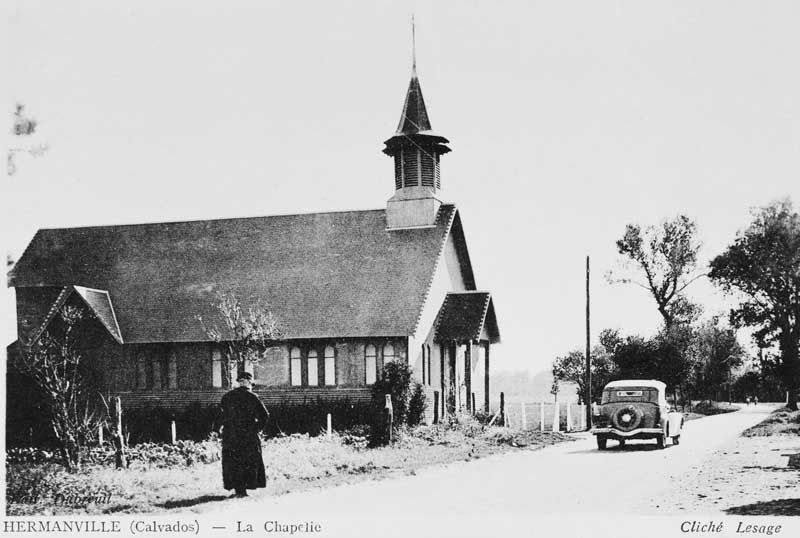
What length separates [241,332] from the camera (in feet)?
90.3

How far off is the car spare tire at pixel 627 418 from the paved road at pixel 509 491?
7.67 ft

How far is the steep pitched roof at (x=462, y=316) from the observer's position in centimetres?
3067

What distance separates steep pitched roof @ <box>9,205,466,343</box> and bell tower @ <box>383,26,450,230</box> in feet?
2.07

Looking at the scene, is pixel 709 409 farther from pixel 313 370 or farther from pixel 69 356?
pixel 69 356

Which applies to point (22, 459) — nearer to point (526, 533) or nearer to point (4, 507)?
point (4, 507)

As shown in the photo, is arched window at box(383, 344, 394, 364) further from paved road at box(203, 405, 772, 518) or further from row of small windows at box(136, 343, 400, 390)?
paved road at box(203, 405, 772, 518)

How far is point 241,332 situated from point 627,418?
1293 cm

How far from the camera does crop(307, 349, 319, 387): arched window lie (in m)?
29.7

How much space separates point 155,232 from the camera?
31.2 m

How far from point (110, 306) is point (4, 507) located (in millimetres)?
16936

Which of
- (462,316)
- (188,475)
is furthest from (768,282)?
(188,475)

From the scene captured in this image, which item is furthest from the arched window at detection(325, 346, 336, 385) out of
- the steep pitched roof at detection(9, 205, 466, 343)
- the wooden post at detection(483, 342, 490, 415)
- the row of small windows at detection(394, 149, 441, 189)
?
the row of small windows at detection(394, 149, 441, 189)

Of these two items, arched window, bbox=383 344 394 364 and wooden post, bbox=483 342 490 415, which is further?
wooden post, bbox=483 342 490 415

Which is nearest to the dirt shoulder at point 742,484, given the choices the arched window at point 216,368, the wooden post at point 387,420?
the wooden post at point 387,420
